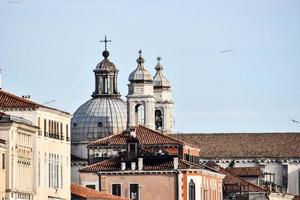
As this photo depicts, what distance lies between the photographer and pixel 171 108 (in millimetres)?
188125

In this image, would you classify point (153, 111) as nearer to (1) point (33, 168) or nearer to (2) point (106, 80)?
(2) point (106, 80)

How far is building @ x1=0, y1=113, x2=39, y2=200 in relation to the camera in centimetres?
9162

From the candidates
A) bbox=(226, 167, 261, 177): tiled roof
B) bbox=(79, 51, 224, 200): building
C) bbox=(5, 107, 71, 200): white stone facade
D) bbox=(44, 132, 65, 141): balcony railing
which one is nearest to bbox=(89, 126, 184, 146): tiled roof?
bbox=(79, 51, 224, 200): building

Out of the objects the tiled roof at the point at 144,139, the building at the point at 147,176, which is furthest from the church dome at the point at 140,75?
the building at the point at 147,176

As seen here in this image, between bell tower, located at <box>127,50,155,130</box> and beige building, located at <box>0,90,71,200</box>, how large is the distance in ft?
211

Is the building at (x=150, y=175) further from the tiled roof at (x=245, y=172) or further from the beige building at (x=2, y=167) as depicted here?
the beige building at (x=2, y=167)

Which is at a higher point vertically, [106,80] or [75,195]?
[106,80]

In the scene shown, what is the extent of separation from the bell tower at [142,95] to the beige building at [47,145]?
2535 inches

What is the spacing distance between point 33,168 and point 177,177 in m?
33.1

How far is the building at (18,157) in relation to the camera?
91.6 m

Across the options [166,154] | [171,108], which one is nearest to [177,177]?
[166,154]

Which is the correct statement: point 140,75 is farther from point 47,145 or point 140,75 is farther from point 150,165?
point 47,145

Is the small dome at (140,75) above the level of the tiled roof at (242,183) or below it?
above

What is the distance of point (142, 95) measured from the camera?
171500mm
